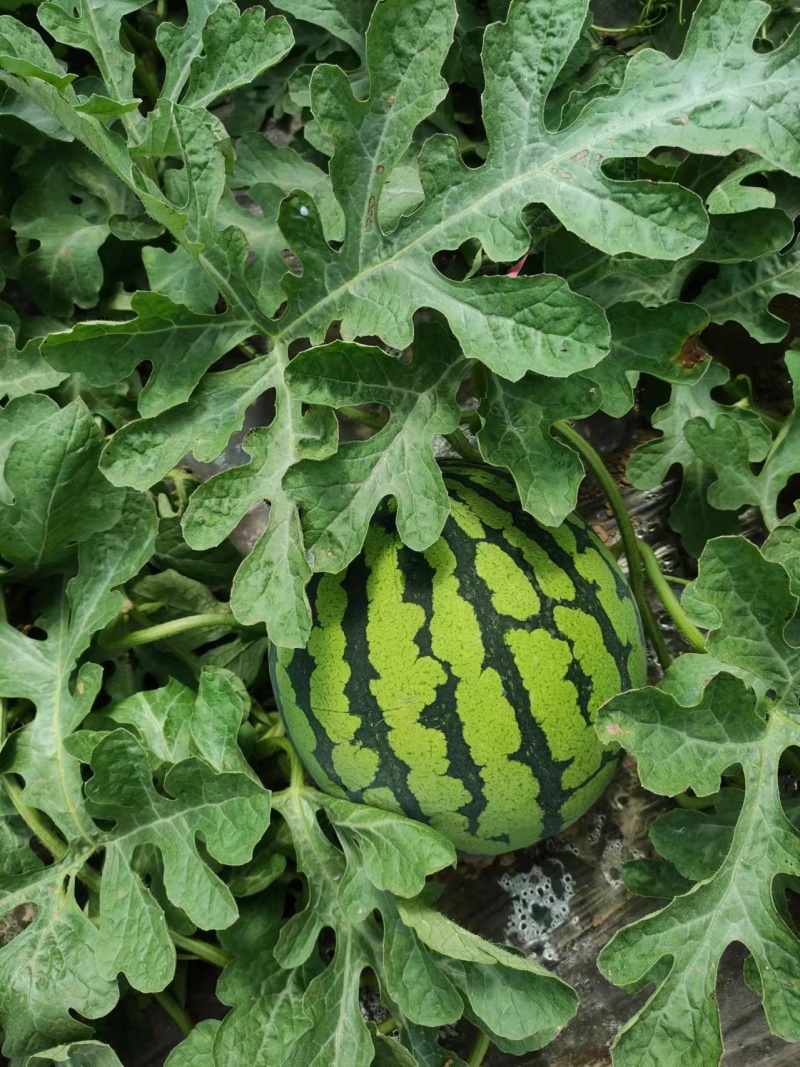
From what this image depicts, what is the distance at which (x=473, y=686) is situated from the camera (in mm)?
1507

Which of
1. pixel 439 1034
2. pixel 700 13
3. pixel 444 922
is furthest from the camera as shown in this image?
pixel 439 1034

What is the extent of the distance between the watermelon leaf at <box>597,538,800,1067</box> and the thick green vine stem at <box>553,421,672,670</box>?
0.38 m

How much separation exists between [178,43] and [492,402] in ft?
2.90

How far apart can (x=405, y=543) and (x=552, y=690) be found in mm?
344

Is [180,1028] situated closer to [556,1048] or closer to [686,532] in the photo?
[556,1048]

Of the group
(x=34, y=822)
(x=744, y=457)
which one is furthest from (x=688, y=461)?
(x=34, y=822)

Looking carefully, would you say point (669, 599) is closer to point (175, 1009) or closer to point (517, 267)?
point (517, 267)

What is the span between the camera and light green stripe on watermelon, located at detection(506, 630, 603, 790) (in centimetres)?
152

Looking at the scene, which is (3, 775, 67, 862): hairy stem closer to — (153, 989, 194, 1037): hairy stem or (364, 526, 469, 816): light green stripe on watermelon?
(153, 989, 194, 1037): hairy stem

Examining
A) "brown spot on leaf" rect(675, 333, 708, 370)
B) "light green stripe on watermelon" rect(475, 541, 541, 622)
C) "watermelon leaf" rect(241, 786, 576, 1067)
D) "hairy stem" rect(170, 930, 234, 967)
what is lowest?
"hairy stem" rect(170, 930, 234, 967)

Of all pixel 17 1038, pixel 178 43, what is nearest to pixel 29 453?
pixel 178 43

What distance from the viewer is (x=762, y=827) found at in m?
1.54

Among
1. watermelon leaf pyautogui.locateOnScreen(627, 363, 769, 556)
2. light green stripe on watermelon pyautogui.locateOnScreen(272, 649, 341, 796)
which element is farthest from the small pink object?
light green stripe on watermelon pyautogui.locateOnScreen(272, 649, 341, 796)

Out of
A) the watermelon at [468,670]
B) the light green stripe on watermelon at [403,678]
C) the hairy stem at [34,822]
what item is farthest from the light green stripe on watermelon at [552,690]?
the hairy stem at [34,822]
